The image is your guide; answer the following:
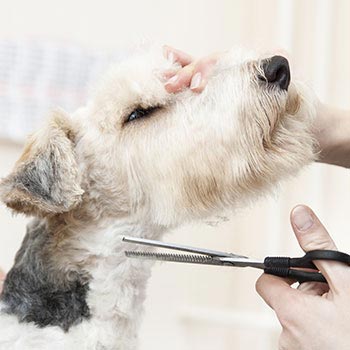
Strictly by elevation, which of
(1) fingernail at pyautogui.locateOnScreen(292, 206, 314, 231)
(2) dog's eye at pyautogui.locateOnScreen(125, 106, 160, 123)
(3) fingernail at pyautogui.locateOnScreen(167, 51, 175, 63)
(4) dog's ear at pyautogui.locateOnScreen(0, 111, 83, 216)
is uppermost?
(3) fingernail at pyautogui.locateOnScreen(167, 51, 175, 63)

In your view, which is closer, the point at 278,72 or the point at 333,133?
the point at 278,72

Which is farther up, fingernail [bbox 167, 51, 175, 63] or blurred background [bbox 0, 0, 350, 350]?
fingernail [bbox 167, 51, 175, 63]

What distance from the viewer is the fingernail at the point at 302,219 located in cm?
94

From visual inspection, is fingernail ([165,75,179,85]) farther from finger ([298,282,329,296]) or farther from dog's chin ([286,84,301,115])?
finger ([298,282,329,296])

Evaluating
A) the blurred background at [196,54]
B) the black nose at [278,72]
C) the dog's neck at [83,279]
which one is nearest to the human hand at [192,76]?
the black nose at [278,72]

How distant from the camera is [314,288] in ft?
3.15


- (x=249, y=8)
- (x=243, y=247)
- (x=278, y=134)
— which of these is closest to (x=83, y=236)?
(x=278, y=134)

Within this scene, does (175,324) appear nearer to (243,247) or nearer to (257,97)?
(243,247)

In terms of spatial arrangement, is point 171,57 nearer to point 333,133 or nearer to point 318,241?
point 333,133

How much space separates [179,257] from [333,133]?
1.28 feet

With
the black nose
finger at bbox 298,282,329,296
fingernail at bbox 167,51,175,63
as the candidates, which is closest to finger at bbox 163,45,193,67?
fingernail at bbox 167,51,175,63

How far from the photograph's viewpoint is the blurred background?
188 centimetres

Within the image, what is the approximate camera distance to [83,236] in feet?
3.58

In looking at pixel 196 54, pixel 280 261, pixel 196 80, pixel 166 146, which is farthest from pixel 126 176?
pixel 196 54
